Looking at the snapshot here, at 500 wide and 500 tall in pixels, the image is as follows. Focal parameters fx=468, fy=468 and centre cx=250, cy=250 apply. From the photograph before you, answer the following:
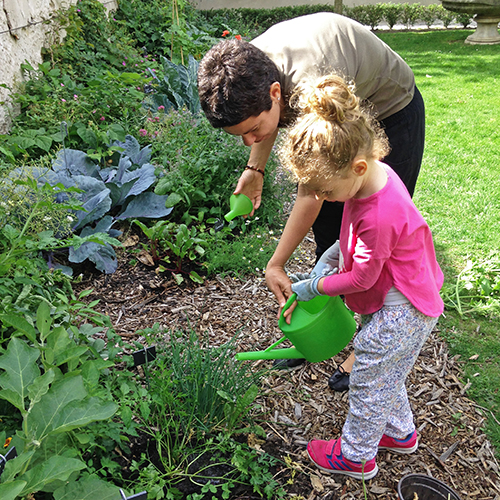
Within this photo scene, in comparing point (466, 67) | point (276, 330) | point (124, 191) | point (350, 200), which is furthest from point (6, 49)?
point (466, 67)

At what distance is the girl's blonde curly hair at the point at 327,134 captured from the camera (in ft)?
4.21

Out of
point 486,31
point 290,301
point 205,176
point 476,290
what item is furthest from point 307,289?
point 486,31

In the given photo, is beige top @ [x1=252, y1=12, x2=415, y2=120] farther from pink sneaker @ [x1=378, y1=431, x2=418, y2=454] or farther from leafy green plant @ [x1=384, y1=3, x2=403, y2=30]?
leafy green plant @ [x1=384, y1=3, x2=403, y2=30]

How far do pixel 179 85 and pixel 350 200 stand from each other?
3.42 metres

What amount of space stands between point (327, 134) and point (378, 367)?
81 cm

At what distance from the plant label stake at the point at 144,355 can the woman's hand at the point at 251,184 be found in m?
0.85

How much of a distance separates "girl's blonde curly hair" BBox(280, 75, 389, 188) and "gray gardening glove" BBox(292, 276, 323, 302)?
0.38 meters

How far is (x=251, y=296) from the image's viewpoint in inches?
108

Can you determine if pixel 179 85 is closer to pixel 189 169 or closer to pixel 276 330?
pixel 189 169

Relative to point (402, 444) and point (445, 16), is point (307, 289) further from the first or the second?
point (445, 16)

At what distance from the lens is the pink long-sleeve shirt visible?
4.60ft

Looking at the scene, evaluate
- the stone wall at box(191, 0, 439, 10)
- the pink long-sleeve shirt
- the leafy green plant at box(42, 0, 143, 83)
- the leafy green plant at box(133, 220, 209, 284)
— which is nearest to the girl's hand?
the pink long-sleeve shirt

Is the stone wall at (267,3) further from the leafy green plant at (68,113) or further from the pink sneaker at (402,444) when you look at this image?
the pink sneaker at (402,444)

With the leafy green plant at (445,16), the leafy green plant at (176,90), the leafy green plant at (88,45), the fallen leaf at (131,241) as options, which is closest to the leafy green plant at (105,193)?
the fallen leaf at (131,241)
